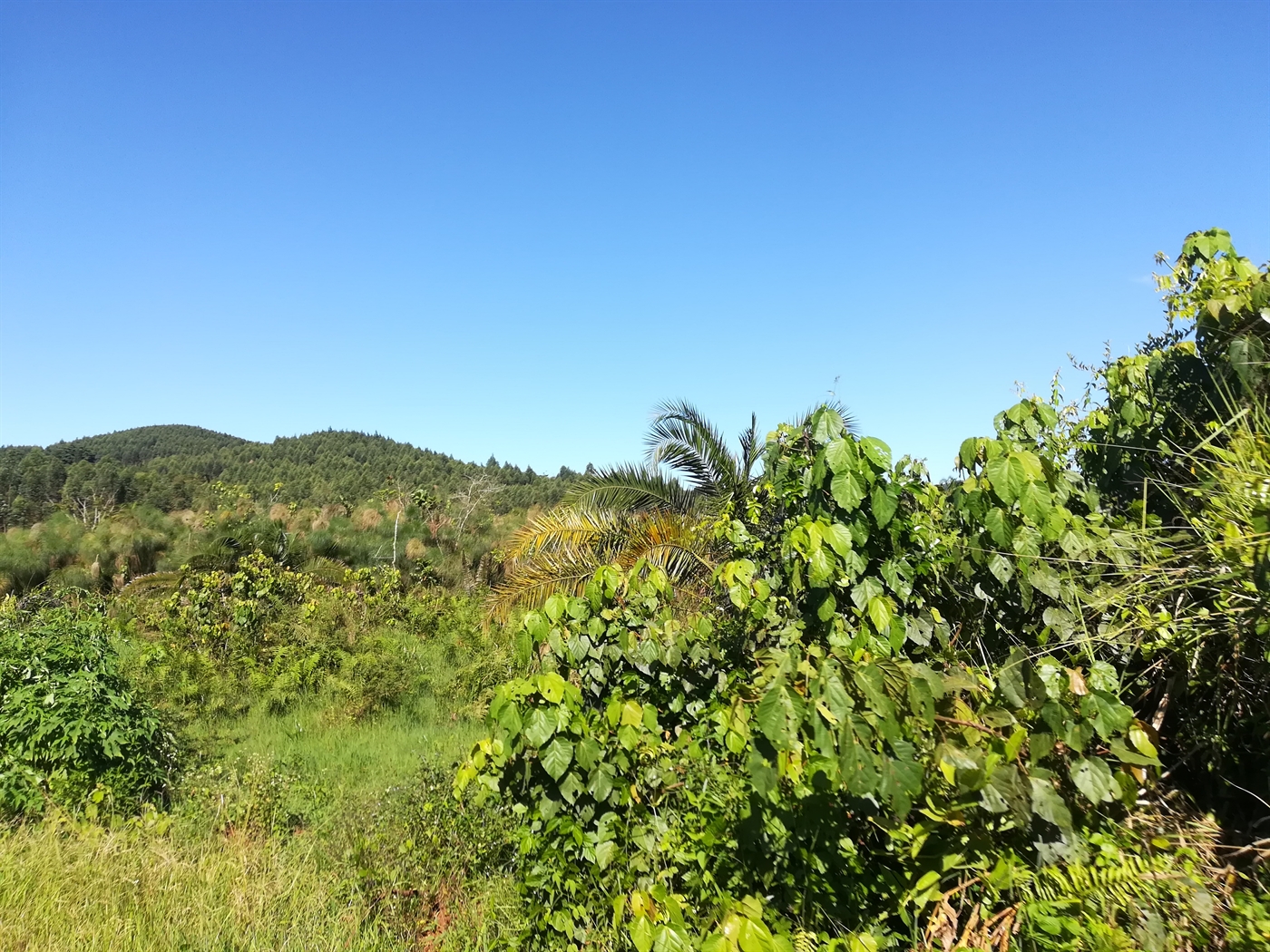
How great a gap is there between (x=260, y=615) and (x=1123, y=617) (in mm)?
11700

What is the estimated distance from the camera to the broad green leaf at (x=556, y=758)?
2777 millimetres

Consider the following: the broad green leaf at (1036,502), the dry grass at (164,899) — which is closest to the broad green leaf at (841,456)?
the broad green leaf at (1036,502)

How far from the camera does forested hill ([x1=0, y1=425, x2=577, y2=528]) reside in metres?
20.7

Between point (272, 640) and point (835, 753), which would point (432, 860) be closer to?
point (835, 753)

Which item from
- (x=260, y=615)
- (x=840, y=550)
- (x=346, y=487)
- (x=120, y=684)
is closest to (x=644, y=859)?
(x=840, y=550)

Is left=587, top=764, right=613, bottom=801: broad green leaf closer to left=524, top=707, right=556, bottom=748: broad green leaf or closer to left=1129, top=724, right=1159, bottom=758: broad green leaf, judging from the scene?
left=524, top=707, right=556, bottom=748: broad green leaf

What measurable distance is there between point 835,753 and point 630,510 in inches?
257

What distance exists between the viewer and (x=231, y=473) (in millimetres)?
29453

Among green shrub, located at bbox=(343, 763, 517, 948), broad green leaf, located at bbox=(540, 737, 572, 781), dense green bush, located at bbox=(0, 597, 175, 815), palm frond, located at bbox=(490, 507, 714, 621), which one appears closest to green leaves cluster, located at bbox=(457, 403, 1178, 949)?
broad green leaf, located at bbox=(540, 737, 572, 781)

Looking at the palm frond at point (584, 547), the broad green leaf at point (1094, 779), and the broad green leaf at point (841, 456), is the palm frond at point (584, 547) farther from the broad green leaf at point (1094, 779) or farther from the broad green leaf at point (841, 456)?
the broad green leaf at point (1094, 779)

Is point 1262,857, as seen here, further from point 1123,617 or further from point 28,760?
point 28,760

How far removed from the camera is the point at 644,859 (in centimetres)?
277

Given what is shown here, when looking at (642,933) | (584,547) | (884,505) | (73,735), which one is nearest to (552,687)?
(642,933)

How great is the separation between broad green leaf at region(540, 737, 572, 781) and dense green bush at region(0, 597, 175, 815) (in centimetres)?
328
